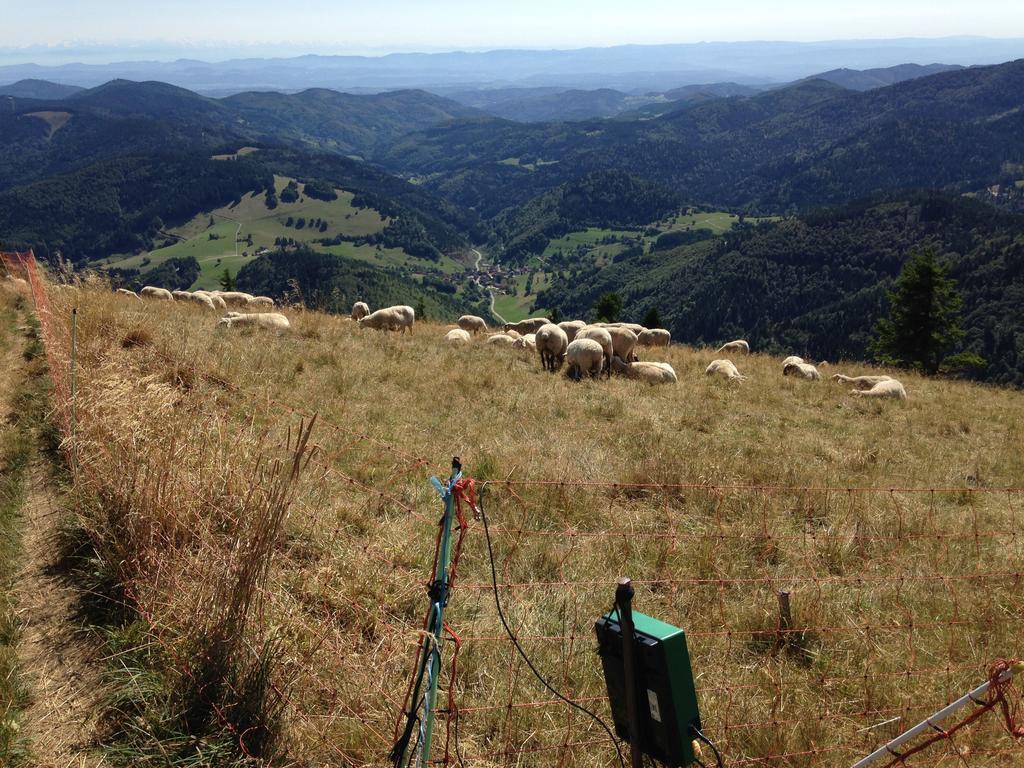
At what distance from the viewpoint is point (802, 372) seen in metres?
18.4

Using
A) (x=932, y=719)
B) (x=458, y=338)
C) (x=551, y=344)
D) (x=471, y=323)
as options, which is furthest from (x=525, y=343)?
(x=932, y=719)

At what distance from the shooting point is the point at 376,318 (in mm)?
21359

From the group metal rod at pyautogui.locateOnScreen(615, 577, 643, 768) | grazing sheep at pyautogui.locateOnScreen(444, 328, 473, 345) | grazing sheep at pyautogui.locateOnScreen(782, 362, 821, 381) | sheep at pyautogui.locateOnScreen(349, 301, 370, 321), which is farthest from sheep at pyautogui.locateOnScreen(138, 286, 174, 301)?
metal rod at pyautogui.locateOnScreen(615, 577, 643, 768)

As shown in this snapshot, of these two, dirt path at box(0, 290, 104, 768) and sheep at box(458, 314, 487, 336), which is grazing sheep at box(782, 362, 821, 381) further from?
dirt path at box(0, 290, 104, 768)

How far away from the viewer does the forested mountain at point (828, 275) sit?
114950 millimetres

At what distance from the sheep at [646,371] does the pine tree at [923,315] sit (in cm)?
3012

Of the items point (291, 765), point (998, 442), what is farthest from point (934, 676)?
point (998, 442)

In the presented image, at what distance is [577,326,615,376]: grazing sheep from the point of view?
53.3 feet

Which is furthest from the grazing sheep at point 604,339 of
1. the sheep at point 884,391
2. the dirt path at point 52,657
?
the dirt path at point 52,657

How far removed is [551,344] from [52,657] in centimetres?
1355

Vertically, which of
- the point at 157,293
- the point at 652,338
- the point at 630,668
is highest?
the point at 630,668

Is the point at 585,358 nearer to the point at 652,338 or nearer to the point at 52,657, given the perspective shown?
the point at 652,338

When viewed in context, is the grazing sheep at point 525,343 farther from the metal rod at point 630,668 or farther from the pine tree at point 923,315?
the pine tree at point 923,315

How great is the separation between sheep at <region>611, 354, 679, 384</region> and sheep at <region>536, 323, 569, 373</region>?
157 cm
